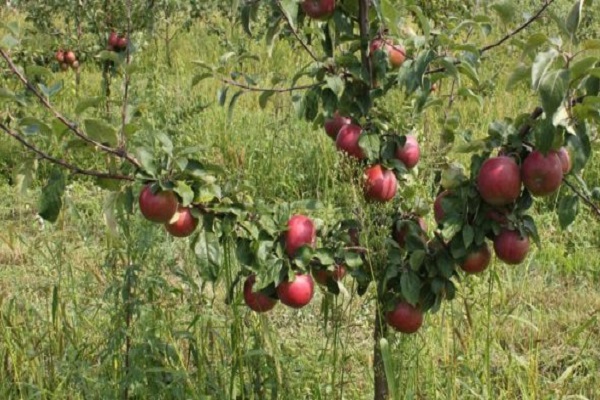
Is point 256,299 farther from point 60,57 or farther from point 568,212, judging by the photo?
point 60,57

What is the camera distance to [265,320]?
2.01 m

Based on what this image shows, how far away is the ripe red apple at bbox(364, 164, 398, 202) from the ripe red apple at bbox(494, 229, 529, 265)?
0.25m

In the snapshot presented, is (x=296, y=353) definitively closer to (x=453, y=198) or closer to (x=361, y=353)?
(x=361, y=353)

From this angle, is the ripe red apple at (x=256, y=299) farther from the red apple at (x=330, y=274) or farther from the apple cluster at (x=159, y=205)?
the apple cluster at (x=159, y=205)

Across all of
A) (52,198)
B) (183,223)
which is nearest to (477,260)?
(183,223)

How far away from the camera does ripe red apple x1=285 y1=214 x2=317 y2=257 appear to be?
1717 millimetres

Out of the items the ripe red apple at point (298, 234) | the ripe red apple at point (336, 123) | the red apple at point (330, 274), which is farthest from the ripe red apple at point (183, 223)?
the ripe red apple at point (336, 123)

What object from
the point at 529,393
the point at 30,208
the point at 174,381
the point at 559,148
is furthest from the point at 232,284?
the point at 30,208

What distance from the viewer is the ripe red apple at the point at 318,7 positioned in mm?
1690

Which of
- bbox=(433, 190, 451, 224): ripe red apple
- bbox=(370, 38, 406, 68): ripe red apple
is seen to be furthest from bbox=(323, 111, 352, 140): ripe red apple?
bbox=(433, 190, 451, 224): ripe red apple

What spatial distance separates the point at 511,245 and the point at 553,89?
0.45m

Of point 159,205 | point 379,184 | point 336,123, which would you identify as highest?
point 336,123

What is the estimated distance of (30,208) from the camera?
409 cm

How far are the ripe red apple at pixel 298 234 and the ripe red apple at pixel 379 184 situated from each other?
0.14 metres
